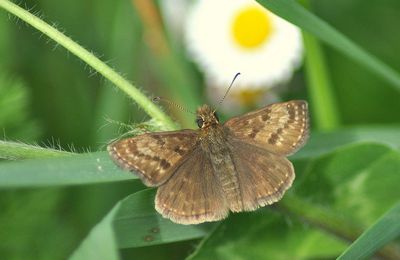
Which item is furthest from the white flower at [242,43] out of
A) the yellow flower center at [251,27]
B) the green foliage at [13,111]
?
the green foliage at [13,111]

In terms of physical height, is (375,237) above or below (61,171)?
below

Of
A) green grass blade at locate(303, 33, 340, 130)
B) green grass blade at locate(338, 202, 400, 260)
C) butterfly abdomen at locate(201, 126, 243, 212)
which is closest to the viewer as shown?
green grass blade at locate(338, 202, 400, 260)

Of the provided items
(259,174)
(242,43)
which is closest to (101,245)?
(259,174)

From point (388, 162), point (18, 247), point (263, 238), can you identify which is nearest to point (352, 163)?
point (388, 162)

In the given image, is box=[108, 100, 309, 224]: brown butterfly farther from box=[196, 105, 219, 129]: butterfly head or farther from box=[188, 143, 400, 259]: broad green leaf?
box=[188, 143, 400, 259]: broad green leaf

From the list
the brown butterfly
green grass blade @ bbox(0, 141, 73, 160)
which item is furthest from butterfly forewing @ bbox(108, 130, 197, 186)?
green grass blade @ bbox(0, 141, 73, 160)

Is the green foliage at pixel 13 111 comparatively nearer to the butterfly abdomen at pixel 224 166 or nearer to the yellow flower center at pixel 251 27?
the butterfly abdomen at pixel 224 166

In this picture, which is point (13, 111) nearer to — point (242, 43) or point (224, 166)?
point (224, 166)
